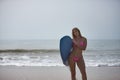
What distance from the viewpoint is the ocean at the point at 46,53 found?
4.34 meters

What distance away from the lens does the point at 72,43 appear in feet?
12.3

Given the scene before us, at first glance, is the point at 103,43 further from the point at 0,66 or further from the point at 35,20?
the point at 0,66

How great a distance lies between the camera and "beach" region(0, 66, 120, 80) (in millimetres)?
4277

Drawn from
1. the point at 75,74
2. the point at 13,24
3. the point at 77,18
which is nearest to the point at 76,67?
the point at 75,74

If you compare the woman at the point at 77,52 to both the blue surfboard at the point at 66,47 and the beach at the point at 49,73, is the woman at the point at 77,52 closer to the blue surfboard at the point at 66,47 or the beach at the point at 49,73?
the blue surfboard at the point at 66,47

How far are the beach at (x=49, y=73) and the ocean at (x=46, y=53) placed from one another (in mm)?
64

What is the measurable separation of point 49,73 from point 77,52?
85cm

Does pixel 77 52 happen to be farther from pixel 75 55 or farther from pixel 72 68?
pixel 72 68

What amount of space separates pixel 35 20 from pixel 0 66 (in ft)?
2.58

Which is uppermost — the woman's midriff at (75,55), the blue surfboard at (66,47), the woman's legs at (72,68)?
the blue surfboard at (66,47)

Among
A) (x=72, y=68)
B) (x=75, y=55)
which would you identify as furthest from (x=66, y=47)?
(x=72, y=68)

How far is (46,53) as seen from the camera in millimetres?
4484

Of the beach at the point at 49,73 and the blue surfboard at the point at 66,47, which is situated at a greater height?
the blue surfboard at the point at 66,47

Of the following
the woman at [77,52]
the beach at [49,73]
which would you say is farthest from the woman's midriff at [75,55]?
the beach at [49,73]
